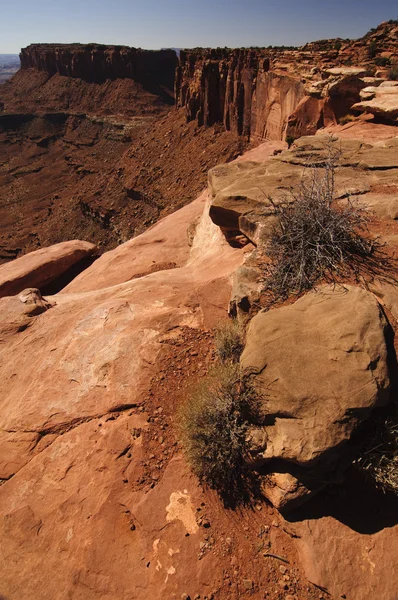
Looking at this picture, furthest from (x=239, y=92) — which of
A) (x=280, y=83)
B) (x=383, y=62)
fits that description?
(x=383, y=62)

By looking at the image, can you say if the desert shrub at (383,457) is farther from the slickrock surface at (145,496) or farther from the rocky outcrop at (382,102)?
the rocky outcrop at (382,102)

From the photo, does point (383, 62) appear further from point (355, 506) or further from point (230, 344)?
point (355, 506)

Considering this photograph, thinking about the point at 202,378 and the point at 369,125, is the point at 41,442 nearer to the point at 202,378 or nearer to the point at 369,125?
the point at 202,378

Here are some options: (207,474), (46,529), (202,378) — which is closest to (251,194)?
(202,378)

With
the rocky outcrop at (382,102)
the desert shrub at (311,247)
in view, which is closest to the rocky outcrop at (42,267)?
the desert shrub at (311,247)

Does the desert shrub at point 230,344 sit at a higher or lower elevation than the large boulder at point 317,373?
lower

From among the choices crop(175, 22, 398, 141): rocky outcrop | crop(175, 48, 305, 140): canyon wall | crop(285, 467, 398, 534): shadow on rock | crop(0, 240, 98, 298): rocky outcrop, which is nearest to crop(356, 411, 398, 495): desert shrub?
crop(285, 467, 398, 534): shadow on rock

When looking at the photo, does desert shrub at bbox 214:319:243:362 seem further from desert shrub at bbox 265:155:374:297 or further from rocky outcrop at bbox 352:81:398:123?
rocky outcrop at bbox 352:81:398:123
